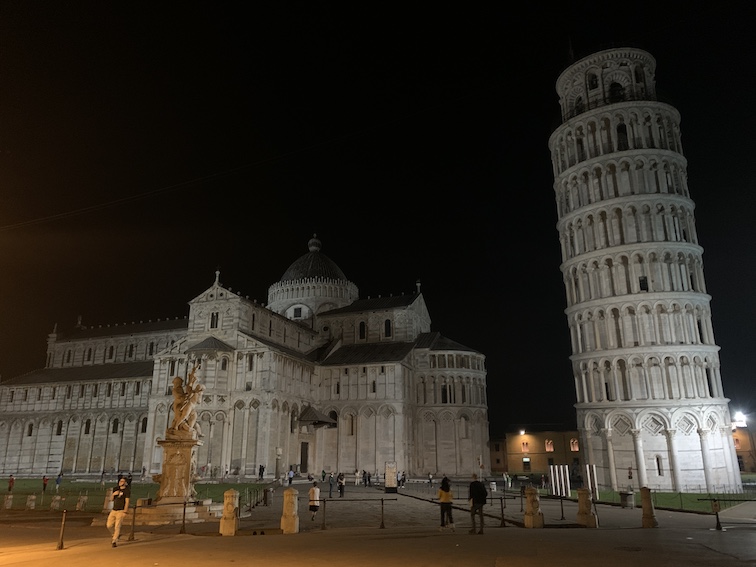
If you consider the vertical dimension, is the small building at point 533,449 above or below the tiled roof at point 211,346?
below

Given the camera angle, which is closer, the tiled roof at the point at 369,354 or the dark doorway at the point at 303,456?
the dark doorway at the point at 303,456

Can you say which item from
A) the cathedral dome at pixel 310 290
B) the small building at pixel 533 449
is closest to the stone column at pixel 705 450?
the cathedral dome at pixel 310 290

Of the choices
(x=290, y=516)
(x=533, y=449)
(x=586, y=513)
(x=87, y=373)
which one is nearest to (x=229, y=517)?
(x=290, y=516)

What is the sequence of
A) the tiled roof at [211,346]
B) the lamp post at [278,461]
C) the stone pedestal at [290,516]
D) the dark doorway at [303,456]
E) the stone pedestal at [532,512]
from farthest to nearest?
1. the dark doorway at [303,456]
2. the tiled roof at [211,346]
3. the lamp post at [278,461]
4. the stone pedestal at [532,512]
5. the stone pedestal at [290,516]

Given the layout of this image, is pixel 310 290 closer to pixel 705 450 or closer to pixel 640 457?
pixel 640 457

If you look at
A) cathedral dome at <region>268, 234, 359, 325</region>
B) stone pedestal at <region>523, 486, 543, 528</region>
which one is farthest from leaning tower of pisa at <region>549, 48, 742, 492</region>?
cathedral dome at <region>268, 234, 359, 325</region>

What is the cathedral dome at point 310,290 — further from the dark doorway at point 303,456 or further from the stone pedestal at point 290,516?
the stone pedestal at point 290,516

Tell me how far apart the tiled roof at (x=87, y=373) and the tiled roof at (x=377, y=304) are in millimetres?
21276

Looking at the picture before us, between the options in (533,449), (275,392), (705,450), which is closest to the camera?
(705,450)

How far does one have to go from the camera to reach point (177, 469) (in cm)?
2108

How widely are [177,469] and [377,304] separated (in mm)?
41189

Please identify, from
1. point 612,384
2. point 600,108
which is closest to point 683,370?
point 612,384

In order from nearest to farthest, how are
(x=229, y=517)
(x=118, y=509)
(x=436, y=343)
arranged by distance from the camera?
(x=118, y=509) < (x=229, y=517) < (x=436, y=343)

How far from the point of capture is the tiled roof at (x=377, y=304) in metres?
60.0
